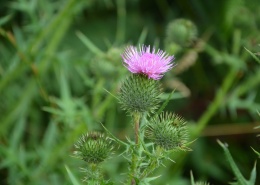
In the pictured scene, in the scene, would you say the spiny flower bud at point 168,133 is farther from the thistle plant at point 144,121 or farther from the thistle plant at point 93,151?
the thistle plant at point 93,151

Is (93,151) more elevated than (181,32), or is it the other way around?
(181,32)

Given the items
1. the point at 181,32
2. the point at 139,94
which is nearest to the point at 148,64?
the point at 139,94

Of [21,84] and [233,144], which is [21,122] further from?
[233,144]

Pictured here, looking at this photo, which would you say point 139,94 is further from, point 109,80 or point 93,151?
point 109,80

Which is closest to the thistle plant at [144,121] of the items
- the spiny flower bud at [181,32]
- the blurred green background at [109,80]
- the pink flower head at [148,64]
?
the pink flower head at [148,64]

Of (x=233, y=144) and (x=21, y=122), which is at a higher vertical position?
(x=233, y=144)

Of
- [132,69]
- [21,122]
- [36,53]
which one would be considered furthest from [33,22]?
[132,69]
